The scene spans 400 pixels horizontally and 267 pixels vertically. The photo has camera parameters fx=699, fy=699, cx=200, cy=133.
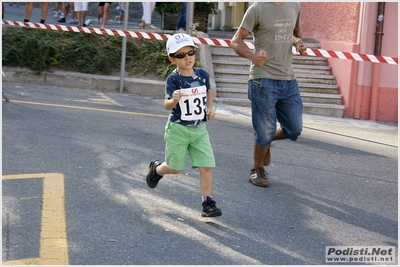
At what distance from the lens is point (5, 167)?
21.8ft

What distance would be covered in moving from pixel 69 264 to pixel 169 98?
162 cm

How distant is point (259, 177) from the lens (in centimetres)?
657

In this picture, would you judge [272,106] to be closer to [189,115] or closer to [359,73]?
[189,115]

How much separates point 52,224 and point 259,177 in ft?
7.35

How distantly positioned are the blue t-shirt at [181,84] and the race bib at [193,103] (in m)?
0.03

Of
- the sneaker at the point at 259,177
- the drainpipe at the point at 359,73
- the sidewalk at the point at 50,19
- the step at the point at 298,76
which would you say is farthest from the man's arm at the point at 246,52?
the sidewalk at the point at 50,19

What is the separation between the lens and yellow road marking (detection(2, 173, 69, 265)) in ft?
14.2

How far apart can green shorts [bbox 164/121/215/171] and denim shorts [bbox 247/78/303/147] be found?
1.02 metres

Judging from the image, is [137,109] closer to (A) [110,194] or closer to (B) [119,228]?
(A) [110,194]

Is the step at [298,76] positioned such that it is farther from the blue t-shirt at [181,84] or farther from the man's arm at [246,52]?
the blue t-shirt at [181,84]

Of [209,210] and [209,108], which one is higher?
[209,108]

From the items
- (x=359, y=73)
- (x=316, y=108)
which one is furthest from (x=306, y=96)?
(x=359, y=73)

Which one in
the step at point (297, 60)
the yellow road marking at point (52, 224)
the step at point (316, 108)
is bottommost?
the yellow road marking at point (52, 224)

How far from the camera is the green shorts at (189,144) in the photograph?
5422 millimetres
